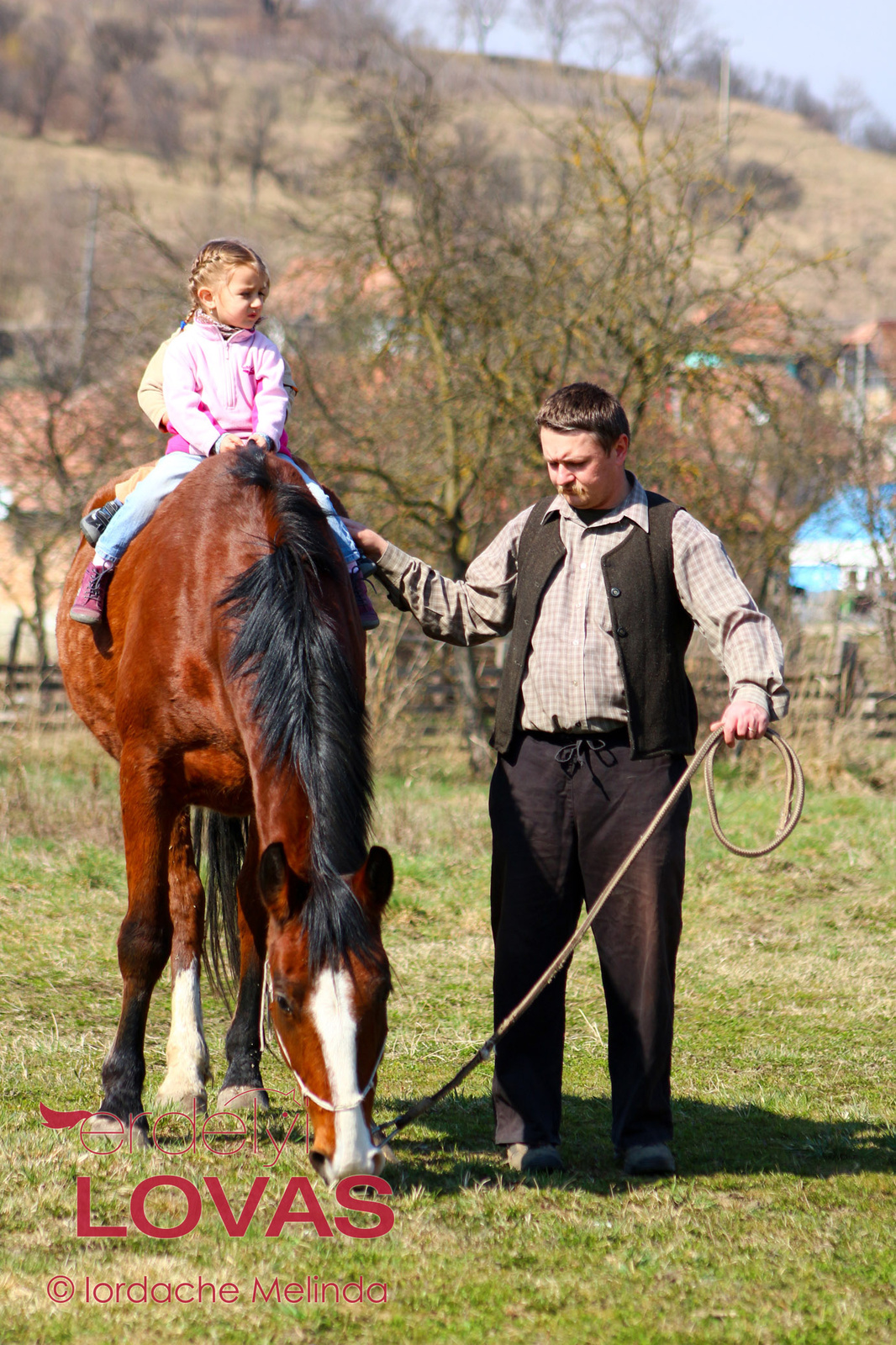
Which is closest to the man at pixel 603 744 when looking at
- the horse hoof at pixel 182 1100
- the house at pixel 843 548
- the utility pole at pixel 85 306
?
the horse hoof at pixel 182 1100

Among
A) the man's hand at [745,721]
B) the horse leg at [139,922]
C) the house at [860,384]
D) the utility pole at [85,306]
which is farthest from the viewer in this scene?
the utility pole at [85,306]

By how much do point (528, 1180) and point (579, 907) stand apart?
778 mm

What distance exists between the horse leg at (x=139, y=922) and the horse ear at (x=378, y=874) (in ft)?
3.48

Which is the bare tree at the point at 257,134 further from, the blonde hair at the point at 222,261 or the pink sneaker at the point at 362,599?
the pink sneaker at the point at 362,599

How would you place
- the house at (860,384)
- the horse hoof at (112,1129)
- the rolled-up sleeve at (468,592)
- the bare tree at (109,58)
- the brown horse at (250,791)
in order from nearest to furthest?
the brown horse at (250,791)
the horse hoof at (112,1129)
the rolled-up sleeve at (468,592)
the house at (860,384)
the bare tree at (109,58)

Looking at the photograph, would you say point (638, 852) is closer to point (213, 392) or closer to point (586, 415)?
point (586, 415)

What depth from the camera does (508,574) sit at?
3947 mm

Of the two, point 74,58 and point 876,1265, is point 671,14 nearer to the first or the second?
point 876,1265

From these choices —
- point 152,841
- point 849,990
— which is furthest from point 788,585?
point 152,841

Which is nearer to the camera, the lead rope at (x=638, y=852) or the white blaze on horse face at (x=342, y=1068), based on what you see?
the white blaze on horse face at (x=342, y=1068)

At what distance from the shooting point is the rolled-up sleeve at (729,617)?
3533mm

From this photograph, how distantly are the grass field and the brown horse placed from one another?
341 mm

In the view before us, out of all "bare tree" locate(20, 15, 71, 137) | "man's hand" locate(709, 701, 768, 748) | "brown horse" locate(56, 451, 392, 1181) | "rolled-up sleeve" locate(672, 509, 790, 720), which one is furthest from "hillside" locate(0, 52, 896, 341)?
"man's hand" locate(709, 701, 768, 748)

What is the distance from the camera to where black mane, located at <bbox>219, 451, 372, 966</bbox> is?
2.93 metres
